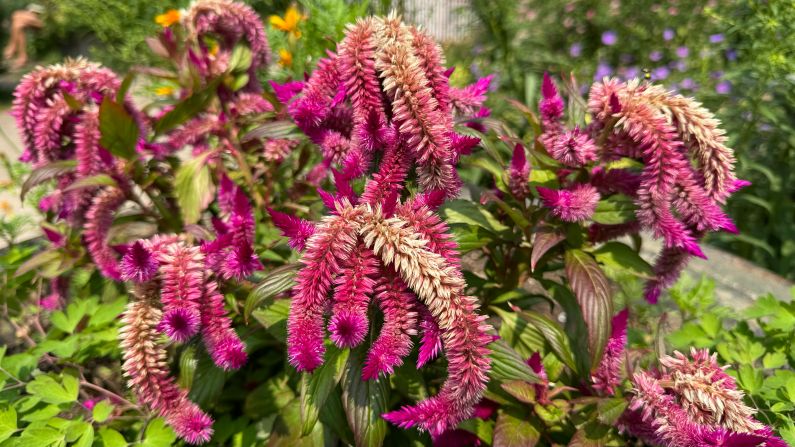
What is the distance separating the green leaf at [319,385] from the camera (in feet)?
3.56

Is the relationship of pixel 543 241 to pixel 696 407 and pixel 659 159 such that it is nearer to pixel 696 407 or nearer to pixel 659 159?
pixel 659 159

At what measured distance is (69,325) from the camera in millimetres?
1567

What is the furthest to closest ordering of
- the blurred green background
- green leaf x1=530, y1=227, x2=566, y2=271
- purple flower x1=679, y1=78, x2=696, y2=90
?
1. purple flower x1=679, y1=78, x2=696, y2=90
2. the blurred green background
3. green leaf x1=530, y1=227, x2=566, y2=271

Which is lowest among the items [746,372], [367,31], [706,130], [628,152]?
[746,372]

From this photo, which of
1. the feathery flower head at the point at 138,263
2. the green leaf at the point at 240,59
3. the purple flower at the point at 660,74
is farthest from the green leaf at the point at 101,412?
the purple flower at the point at 660,74

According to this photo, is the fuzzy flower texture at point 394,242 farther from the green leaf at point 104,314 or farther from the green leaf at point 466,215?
the green leaf at point 104,314

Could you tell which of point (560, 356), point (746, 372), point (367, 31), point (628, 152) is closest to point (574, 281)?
point (560, 356)

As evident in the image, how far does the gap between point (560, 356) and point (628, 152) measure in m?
0.54

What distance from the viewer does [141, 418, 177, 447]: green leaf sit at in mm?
1288

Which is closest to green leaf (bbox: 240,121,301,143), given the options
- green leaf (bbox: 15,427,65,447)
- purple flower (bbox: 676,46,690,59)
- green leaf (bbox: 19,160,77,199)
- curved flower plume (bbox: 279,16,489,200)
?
curved flower plume (bbox: 279,16,489,200)

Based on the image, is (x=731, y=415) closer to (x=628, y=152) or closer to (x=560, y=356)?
(x=560, y=356)

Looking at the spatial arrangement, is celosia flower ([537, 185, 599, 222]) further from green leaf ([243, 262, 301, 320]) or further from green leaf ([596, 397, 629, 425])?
green leaf ([243, 262, 301, 320])

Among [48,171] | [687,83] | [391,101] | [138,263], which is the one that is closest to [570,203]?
[391,101]

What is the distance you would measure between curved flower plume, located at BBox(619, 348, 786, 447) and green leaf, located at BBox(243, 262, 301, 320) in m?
0.81
